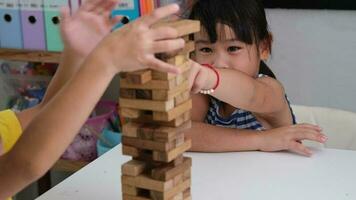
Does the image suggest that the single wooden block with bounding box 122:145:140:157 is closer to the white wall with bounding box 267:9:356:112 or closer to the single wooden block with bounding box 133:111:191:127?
the single wooden block with bounding box 133:111:191:127

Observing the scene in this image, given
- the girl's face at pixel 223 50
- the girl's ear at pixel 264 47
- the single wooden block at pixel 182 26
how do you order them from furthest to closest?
1. the girl's ear at pixel 264 47
2. the girl's face at pixel 223 50
3. the single wooden block at pixel 182 26

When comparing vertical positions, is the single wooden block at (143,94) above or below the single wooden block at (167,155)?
above

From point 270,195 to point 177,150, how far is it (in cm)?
24

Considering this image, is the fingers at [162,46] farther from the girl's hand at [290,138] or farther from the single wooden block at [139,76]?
the girl's hand at [290,138]

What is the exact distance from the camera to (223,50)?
129 cm

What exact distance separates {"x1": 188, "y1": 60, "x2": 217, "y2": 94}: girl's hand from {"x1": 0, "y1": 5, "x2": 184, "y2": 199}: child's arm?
26cm

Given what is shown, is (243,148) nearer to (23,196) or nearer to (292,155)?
(292,155)

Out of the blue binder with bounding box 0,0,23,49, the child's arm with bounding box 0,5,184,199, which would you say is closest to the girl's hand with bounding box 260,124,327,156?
the child's arm with bounding box 0,5,184,199

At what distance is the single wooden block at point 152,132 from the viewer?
792 mm

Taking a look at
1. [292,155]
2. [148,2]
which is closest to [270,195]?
[292,155]

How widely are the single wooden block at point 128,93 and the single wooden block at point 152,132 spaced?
0.18 ft

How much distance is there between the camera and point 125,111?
31.5 inches

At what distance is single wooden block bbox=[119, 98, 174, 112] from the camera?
0.77 meters

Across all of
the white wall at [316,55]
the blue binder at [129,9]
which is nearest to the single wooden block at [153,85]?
the blue binder at [129,9]
